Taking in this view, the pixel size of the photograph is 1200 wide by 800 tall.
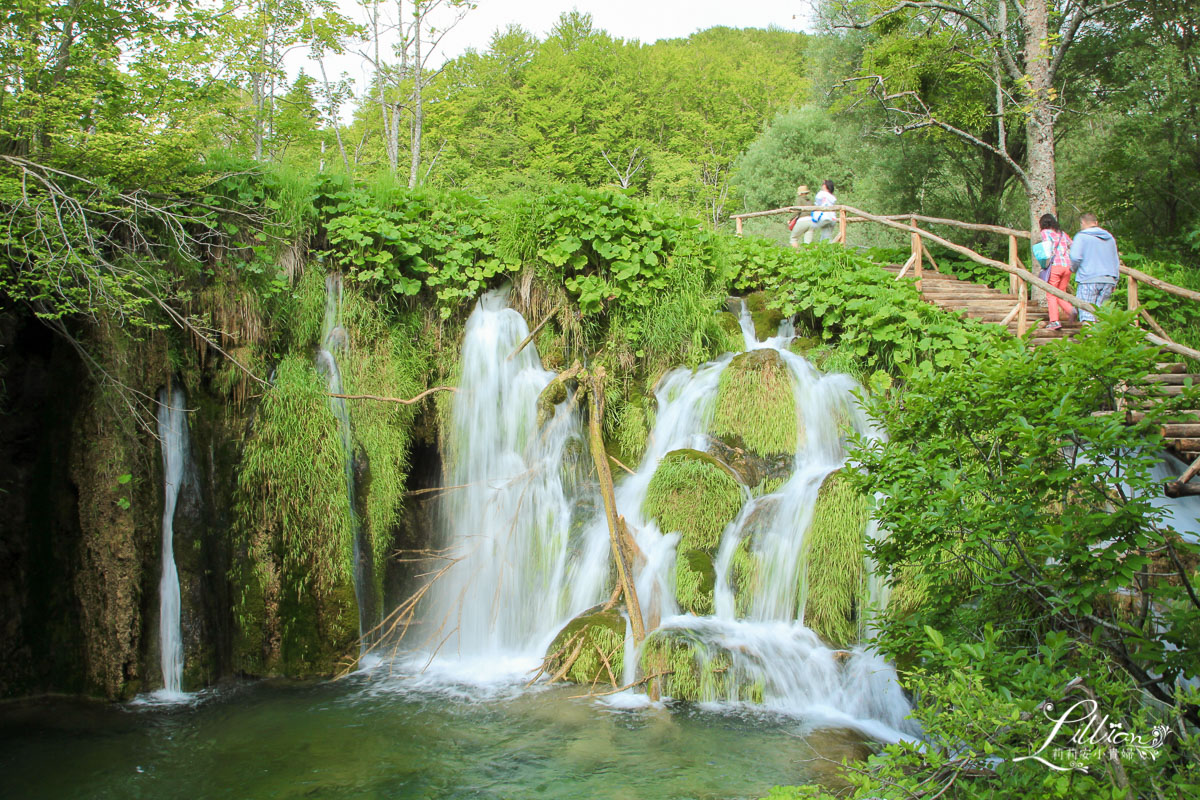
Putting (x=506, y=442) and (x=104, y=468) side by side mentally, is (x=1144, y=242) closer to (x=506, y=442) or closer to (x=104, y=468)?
(x=506, y=442)

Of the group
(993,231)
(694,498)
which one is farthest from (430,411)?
(993,231)

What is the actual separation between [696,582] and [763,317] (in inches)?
150

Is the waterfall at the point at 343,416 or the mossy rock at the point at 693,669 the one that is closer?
the mossy rock at the point at 693,669

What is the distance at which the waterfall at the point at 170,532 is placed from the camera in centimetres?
690

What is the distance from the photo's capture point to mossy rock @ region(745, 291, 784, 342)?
9555 millimetres

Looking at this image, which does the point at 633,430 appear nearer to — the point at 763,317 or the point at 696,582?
the point at 696,582

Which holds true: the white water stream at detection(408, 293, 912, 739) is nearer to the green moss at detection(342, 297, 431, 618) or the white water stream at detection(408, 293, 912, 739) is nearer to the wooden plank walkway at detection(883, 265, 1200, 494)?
the green moss at detection(342, 297, 431, 618)

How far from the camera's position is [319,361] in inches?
313

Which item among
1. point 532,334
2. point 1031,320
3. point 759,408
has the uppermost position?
point 1031,320

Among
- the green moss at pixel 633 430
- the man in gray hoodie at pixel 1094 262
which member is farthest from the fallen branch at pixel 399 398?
the man in gray hoodie at pixel 1094 262

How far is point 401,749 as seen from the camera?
572 centimetres

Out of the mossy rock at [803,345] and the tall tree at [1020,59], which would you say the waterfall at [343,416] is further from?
the tall tree at [1020,59]

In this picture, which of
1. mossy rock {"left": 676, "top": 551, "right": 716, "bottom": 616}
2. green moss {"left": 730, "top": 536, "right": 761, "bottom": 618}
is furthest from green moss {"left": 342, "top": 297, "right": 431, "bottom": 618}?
green moss {"left": 730, "top": 536, "right": 761, "bottom": 618}

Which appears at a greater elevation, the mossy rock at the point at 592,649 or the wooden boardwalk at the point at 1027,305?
the wooden boardwalk at the point at 1027,305
